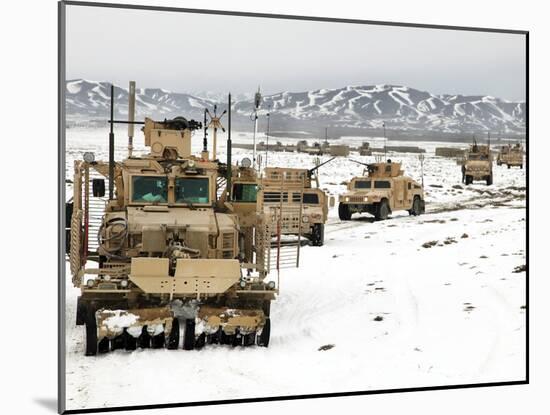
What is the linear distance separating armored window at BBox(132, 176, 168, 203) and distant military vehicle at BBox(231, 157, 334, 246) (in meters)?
0.65

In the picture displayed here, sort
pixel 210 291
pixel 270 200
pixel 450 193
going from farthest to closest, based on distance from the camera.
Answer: pixel 450 193 → pixel 270 200 → pixel 210 291

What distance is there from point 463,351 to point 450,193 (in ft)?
4.99

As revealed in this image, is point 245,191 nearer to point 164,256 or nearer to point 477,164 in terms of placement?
point 164,256

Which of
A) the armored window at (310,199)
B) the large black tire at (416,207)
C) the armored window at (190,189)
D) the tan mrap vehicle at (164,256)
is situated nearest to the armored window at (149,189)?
the tan mrap vehicle at (164,256)

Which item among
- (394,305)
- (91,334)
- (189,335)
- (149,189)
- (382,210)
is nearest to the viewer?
(91,334)

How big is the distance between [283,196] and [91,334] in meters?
2.12

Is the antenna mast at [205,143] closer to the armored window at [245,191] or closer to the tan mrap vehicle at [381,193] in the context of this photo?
the armored window at [245,191]

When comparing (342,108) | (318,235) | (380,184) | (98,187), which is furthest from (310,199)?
(98,187)

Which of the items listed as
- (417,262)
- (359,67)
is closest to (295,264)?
(417,262)

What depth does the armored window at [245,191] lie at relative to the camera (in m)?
9.09

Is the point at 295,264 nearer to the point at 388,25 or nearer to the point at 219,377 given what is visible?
the point at 219,377

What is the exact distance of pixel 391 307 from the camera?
30.8 ft

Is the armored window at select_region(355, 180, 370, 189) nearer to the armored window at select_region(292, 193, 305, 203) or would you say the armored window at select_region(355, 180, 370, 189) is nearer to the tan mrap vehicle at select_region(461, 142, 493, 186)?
the armored window at select_region(292, 193, 305, 203)

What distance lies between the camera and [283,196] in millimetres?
9102
